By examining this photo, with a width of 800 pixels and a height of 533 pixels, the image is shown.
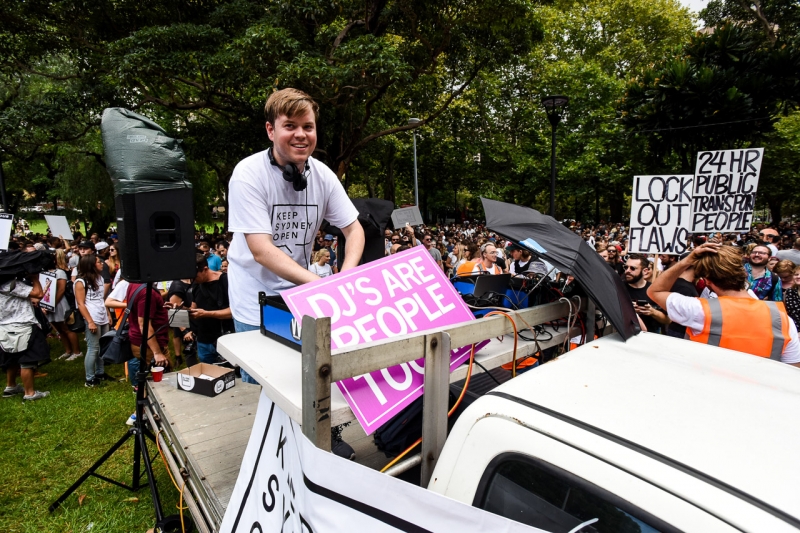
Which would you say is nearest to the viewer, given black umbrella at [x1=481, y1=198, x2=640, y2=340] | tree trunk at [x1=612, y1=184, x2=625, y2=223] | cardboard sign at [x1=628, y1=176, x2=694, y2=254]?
black umbrella at [x1=481, y1=198, x2=640, y2=340]

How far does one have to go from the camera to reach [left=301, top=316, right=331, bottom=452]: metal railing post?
3.94 ft

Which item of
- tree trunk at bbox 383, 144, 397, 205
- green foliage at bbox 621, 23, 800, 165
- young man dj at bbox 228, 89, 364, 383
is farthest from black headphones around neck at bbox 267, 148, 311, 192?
tree trunk at bbox 383, 144, 397, 205

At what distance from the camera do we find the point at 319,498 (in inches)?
49.4

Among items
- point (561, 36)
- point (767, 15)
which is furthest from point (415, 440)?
point (561, 36)

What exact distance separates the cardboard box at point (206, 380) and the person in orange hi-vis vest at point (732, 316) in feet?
11.0

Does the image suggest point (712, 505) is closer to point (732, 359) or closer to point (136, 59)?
point (732, 359)

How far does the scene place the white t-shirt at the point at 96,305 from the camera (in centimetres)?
696

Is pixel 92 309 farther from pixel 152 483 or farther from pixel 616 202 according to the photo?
pixel 616 202

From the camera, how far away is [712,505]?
3.11 ft

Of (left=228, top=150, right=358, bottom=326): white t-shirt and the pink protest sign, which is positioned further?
(left=228, top=150, right=358, bottom=326): white t-shirt

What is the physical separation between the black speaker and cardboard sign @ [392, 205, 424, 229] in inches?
422

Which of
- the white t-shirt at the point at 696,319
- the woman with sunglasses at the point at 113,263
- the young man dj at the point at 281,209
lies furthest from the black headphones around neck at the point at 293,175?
the woman with sunglasses at the point at 113,263

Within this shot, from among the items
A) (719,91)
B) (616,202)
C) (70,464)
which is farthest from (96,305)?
(616,202)

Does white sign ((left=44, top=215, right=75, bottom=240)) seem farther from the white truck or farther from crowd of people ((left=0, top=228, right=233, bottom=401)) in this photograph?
the white truck
